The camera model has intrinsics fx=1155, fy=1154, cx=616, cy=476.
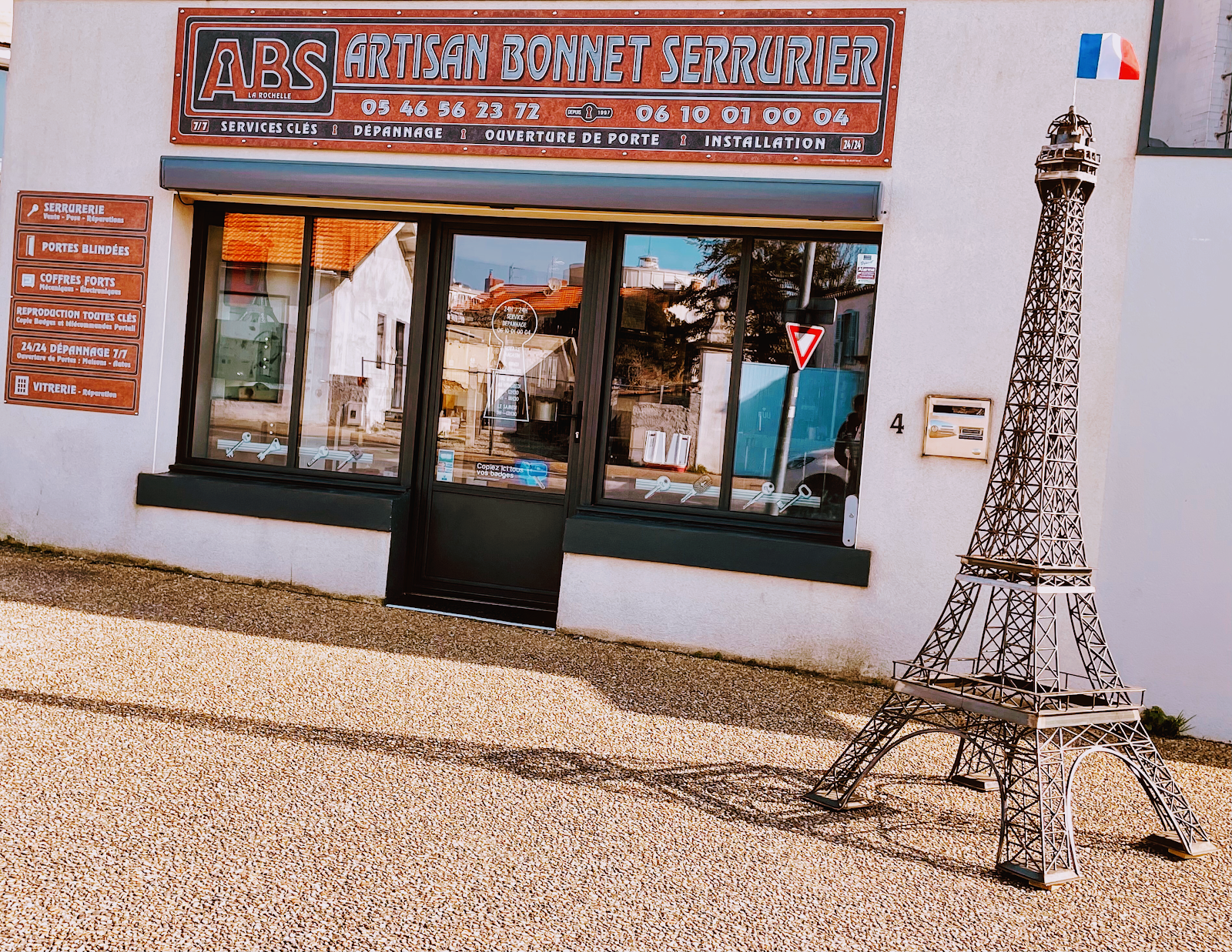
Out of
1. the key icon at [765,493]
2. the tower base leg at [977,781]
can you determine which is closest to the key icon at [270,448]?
the key icon at [765,493]

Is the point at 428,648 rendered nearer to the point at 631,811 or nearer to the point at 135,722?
the point at 135,722

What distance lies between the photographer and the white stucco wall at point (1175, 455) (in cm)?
609

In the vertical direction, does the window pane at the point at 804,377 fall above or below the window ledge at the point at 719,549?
above

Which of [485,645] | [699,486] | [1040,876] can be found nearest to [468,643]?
[485,645]

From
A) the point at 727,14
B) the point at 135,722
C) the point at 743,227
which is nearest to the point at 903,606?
the point at 743,227

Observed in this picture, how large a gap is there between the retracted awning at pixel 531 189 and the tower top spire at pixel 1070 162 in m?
2.24

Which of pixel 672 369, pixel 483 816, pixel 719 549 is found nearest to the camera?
pixel 483 816

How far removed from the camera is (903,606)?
6.62 m

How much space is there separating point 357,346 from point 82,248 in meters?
1.98

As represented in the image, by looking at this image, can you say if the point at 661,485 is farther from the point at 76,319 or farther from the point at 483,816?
the point at 76,319

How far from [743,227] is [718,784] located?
3.79 m

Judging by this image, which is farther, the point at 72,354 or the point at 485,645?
the point at 72,354

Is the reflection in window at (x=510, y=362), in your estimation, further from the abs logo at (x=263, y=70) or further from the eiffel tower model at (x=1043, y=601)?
the eiffel tower model at (x=1043, y=601)

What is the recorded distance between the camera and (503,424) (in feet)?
24.8
